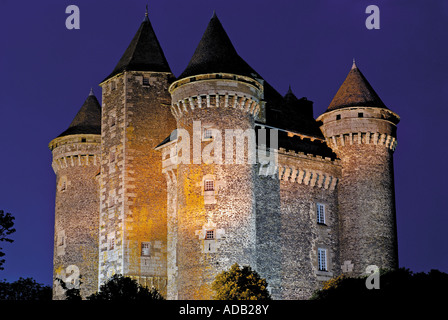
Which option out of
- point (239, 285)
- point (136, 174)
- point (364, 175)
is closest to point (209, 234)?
point (239, 285)

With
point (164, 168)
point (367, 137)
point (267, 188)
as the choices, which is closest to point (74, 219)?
point (164, 168)

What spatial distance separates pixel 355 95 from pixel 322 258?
452 inches

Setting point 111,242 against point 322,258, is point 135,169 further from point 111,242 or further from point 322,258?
point 322,258

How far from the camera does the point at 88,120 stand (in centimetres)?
6650

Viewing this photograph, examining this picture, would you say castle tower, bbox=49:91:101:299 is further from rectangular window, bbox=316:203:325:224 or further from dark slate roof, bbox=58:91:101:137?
rectangular window, bbox=316:203:325:224

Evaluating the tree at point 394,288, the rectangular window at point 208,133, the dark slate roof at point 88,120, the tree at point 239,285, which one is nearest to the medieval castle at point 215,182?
the rectangular window at point 208,133

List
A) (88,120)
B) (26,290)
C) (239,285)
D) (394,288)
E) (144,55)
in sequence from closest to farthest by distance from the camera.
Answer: (394,288), (239,285), (144,55), (88,120), (26,290)

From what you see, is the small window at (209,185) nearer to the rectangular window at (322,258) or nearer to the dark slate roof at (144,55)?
the rectangular window at (322,258)

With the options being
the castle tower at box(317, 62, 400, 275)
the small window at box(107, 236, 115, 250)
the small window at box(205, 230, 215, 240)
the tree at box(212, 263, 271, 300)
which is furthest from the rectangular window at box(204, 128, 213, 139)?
the castle tower at box(317, 62, 400, 275)

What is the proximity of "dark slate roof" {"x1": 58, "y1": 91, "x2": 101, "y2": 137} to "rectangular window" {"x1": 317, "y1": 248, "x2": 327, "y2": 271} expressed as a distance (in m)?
18.0

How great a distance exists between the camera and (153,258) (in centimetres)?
5559

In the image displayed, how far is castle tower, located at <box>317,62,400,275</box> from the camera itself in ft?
192
